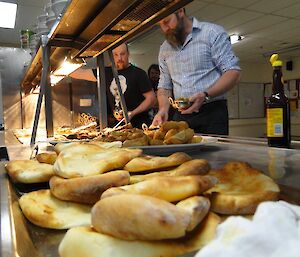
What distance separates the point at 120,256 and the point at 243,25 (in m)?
5.94

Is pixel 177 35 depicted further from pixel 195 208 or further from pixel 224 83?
pixel 195 208

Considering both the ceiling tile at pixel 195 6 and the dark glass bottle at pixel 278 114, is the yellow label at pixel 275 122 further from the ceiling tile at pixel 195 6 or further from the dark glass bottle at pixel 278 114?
the ceiling tile at pixel 195 6

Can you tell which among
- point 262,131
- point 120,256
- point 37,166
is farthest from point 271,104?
point 262,131

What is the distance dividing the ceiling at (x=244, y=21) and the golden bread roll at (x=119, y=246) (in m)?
3.61

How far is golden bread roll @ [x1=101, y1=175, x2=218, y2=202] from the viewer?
1.21 feet

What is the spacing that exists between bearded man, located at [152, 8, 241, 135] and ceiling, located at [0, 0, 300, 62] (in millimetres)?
1624

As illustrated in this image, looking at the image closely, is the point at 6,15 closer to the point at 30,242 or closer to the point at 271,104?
the point at 271,104

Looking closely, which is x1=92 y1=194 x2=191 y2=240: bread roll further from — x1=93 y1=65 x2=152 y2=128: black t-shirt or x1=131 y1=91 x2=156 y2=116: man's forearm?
x1=93 y1=65 x2=152 y2=128: black t-shirt

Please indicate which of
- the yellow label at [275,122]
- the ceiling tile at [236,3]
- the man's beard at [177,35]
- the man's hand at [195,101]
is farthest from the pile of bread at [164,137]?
the ceiling tile at [236,3]

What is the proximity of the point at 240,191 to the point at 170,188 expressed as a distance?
5.0 inches

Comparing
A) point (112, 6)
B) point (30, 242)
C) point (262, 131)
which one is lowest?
point (262, 131)

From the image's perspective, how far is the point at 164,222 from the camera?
11.3 inches

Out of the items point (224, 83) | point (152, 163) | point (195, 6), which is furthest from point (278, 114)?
point (195, 6)

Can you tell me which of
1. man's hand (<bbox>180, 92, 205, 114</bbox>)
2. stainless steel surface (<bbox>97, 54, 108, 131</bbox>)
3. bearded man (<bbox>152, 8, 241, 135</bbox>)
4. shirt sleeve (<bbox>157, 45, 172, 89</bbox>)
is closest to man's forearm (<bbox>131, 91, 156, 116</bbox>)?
shirt sleeve (<bbox>157, 45, 172, 89</bbox>)
